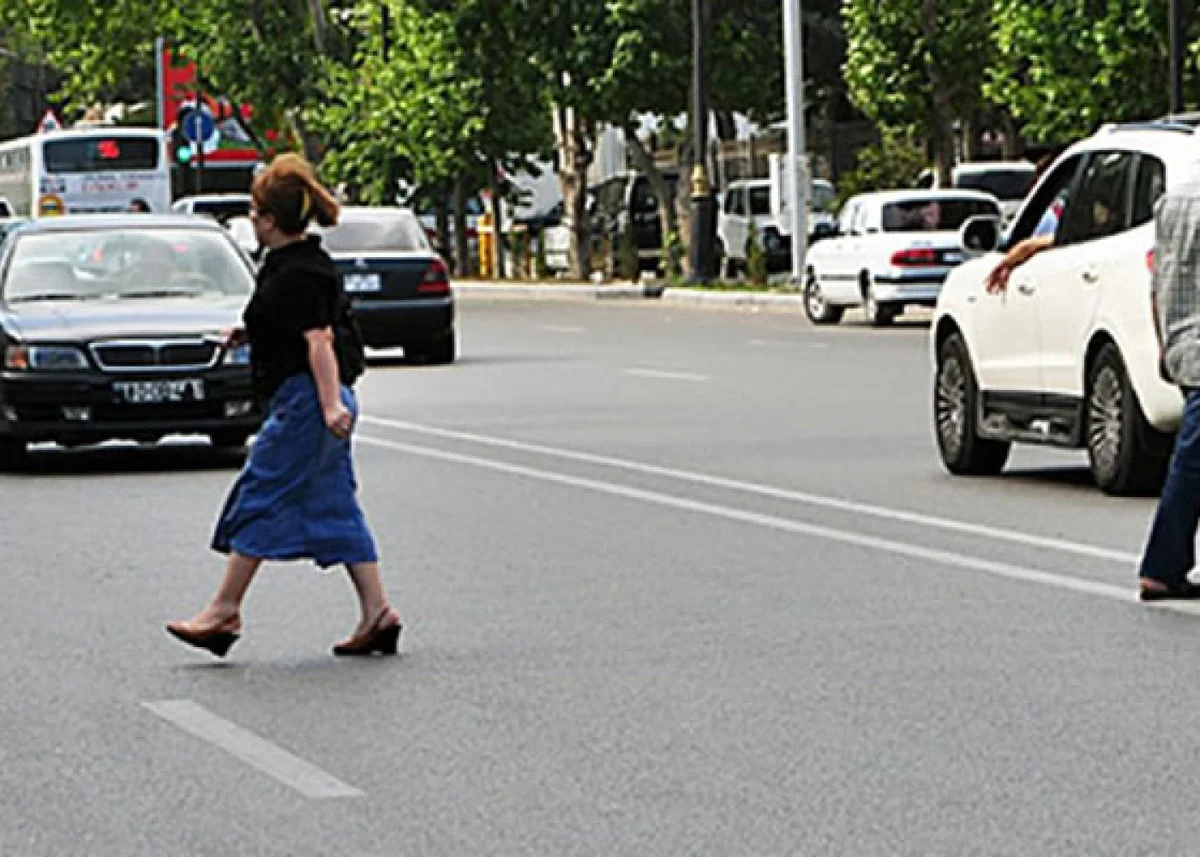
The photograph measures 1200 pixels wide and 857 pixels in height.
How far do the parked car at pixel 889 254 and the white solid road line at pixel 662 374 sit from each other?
896cm

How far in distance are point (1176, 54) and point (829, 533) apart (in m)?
25.7

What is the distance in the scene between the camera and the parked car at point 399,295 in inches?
1281

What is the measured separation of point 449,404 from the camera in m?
26.2

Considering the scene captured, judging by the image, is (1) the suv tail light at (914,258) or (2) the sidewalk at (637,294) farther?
(2) the sidewalk at (637,294)

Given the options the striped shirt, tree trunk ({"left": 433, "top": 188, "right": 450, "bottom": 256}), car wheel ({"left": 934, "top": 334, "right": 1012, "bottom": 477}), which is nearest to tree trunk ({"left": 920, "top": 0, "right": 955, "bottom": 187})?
tree trunk ({"left": 433, "top": 188, "right": 450, "bottom": 256})

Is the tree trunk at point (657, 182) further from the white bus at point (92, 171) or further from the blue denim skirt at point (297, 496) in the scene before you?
the blue denim skirt at point (297, 496)

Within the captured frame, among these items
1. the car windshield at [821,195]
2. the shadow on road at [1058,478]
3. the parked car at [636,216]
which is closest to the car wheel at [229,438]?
the shadow on road at [1058,478]

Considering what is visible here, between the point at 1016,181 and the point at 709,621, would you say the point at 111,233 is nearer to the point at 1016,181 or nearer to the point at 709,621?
the point at 709,621

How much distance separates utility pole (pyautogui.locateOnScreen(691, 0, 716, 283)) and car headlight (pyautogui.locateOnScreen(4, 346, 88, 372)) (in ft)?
106

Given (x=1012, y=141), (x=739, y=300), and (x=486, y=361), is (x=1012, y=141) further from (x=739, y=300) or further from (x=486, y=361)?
(x=486, y=361)

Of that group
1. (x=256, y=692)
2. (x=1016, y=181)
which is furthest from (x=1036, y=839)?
(x=1016, y=181)

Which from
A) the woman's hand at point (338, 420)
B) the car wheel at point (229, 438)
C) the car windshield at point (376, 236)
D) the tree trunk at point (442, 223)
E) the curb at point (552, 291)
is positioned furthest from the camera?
the tree trunk at point (442, 223)

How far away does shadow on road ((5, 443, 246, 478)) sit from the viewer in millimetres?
19781

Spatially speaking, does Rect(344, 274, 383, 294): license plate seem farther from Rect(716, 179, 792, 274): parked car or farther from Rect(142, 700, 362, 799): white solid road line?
Rect(716, 179, 792, 274): parked car
